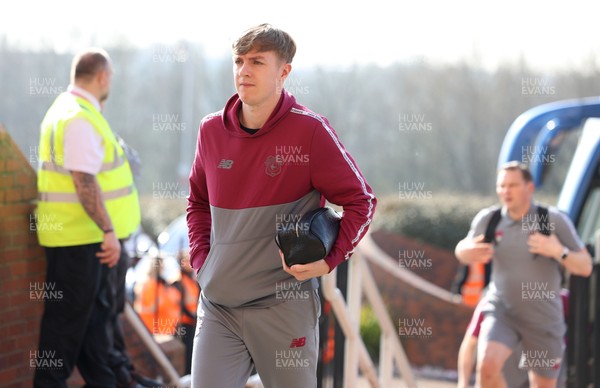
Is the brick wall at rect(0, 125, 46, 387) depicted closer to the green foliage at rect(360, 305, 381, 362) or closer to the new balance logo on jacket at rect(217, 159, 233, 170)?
the new balance logo on jacket at rect(217, 159, 233, 170)

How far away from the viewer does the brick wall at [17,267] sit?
507cm

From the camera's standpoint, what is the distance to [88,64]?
17.9 feet

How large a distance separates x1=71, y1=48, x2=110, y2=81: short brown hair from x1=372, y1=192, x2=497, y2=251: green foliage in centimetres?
1151

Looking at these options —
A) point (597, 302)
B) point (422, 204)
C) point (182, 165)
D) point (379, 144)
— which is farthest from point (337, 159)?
point (182, 165)

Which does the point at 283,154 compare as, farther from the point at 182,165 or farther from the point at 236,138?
the point at 182,165

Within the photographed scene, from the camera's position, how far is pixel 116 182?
5.49 meters

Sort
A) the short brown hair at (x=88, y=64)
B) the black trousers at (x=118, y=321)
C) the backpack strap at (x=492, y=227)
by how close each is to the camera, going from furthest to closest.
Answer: the backpack strap at (x=492, y=227) → the black trousers at (x=118, y=321) → the short brown hair at (x=88, y=64)

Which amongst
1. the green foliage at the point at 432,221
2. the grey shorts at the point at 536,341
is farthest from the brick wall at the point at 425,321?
the grey shorts at the point at 536,341

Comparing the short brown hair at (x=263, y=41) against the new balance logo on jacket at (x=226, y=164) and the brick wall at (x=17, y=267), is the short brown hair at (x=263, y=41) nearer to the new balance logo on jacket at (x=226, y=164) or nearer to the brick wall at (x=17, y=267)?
the new balance logo on jacket at (x=226, y=164)

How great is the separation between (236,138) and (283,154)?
21 cm

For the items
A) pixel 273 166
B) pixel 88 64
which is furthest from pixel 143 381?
pixel 273 166

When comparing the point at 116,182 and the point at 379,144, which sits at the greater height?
the point at 116,182

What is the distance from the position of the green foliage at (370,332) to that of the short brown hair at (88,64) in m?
7.87

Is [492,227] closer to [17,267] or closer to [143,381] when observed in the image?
[143,381]
